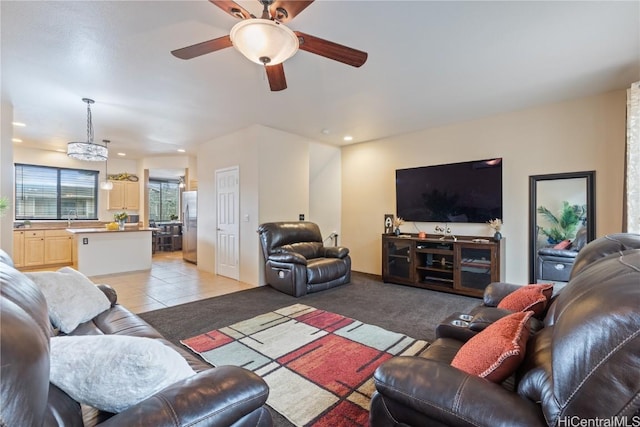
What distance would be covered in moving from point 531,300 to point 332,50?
83.9 inches

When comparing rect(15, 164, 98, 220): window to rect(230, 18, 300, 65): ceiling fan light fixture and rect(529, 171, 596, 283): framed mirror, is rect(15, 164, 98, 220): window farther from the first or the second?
rect(529, 171, 596, 283): framed mirror

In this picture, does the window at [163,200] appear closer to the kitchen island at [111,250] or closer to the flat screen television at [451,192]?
the kitchen island at [111,250]

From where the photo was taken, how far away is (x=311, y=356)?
7.64 ft

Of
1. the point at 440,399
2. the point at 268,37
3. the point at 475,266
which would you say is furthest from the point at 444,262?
the point at 268,37

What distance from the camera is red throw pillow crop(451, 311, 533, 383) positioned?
1.05m

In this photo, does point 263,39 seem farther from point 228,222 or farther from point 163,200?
point 163,200

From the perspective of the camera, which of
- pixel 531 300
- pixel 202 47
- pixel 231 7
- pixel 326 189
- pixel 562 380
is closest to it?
pixel 562 380

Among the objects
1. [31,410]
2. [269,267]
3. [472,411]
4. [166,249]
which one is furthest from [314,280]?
[166,249]

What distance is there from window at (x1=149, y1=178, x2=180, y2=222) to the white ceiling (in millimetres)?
5020

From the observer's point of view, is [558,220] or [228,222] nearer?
[558,220]

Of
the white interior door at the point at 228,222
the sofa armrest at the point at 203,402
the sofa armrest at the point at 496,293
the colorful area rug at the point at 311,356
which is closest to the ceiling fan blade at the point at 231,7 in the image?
the sofa armrest at the point at 203,402

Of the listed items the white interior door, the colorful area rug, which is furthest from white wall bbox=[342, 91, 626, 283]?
the colorful area rug

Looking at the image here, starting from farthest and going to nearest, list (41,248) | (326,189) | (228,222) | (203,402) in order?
(326,189)
(41,248)
(228,222)
(203,402)

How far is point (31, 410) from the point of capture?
1.88ft
